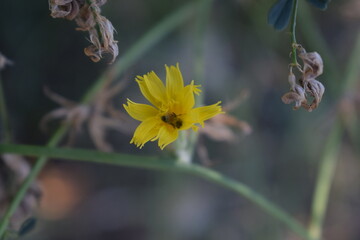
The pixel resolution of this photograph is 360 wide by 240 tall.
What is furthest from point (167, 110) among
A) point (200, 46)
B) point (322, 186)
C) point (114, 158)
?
point (322, 186)

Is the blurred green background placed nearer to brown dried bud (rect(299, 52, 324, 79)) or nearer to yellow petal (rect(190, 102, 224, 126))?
brown dried bud (rect(299, 52, 324, 79))

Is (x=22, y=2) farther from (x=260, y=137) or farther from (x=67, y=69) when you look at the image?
(x=260, y=137)

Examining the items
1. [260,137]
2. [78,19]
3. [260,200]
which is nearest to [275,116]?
[260,137]

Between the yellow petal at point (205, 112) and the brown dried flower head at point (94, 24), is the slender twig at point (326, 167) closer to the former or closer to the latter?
the yellow petal at point (205, 112)

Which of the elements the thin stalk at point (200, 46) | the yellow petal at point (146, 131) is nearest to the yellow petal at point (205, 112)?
the yellow petal at point (146, 131)

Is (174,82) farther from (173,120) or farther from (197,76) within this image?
(197,76)

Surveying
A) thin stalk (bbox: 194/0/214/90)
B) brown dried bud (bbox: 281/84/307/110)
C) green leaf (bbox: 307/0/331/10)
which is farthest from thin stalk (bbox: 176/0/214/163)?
green leaf (bbox: 307/0/331/10)
